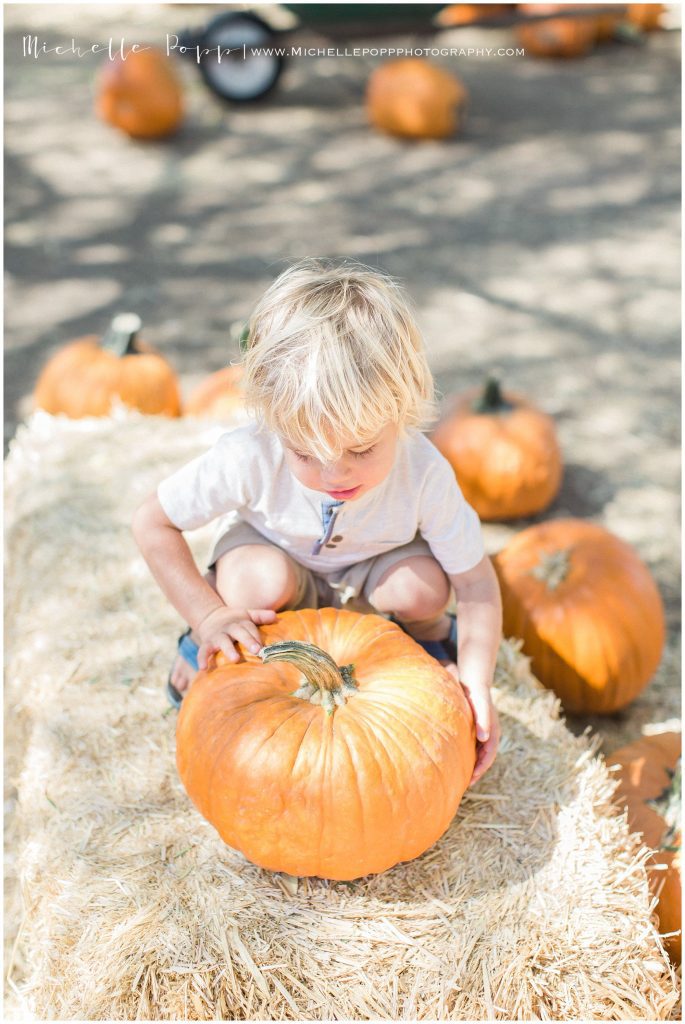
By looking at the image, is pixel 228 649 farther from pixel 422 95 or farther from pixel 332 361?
pixel 422 95

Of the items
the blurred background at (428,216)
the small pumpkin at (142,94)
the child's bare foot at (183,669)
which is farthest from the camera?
the small pumpkin at (142,94)

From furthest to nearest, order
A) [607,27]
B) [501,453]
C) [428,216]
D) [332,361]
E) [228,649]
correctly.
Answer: [607,27] < [428,216] < [501,453] < [228,649] < [332,361]

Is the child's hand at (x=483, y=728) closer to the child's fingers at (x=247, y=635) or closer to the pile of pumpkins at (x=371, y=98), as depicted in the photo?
the child's fingers at (x=247, y=635)

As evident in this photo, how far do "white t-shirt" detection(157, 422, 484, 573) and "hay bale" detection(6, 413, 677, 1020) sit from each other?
593 millimetres

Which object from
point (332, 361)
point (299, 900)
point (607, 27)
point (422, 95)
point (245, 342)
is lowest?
point (299, 900)

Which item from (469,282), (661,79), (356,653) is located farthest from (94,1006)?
(661,79)

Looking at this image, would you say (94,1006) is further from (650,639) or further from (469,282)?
(469,282)

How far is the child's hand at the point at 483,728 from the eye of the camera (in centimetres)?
226

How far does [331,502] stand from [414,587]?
0.33 m

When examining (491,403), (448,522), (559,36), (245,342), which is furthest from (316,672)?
(559,36)

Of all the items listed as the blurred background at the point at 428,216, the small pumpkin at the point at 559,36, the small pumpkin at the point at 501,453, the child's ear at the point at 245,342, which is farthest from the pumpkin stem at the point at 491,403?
the small pumpkin at the point at 559,36

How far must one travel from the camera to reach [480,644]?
2369mm

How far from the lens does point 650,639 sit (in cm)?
322

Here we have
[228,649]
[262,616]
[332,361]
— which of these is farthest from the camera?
[262,616]
